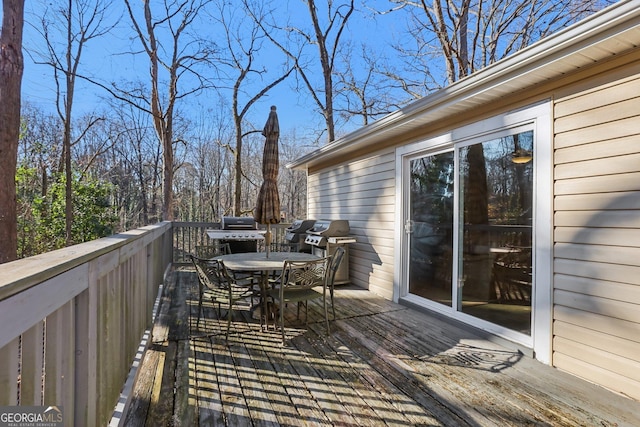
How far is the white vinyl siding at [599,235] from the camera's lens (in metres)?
2.15

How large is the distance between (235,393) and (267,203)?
2.19 m

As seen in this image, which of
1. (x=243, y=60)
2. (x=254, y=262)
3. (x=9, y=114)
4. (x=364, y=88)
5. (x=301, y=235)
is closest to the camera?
(x=254, y=262)

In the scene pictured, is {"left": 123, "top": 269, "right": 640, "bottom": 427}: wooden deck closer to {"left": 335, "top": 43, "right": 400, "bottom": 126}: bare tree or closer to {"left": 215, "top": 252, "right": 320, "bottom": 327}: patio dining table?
{"left": 215, "top": 252, "right": 320, "bottom": 327}: patio dining table

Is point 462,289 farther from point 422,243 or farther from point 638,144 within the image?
point 638,144

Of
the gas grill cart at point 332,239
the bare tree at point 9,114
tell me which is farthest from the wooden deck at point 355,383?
the bare tree at point 9,114

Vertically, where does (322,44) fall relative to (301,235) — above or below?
above

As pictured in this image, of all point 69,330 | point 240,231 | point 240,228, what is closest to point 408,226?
point 240,231

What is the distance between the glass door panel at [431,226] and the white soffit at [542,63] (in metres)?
0.58

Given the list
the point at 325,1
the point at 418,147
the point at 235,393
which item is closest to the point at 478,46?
the point at 325,1

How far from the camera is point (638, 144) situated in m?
2.14

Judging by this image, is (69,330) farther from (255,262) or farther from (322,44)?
(322,44)

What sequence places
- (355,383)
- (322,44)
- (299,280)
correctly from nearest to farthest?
(355,383) < (299,280) < (322,44)

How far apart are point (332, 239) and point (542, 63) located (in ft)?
11.3

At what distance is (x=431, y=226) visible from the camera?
3.95m
